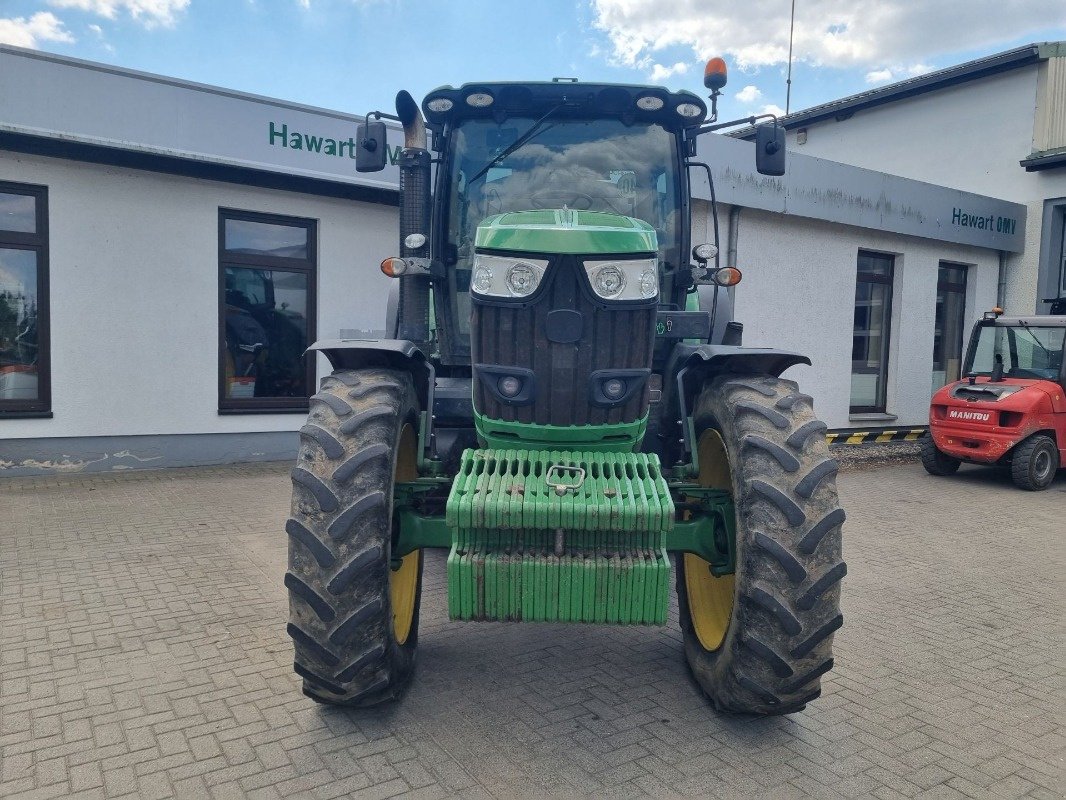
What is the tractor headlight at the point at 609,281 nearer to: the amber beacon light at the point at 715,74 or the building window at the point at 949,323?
the amber beacon light at the point at 715,74

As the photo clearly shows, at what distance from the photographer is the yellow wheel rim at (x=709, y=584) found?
382 cm

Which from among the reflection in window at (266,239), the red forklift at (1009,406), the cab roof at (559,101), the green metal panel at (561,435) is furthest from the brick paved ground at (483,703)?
the red forklift at (1009,406)

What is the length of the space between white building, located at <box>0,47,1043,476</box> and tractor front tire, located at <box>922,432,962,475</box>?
249cm

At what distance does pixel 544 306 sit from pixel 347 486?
1.08 meters

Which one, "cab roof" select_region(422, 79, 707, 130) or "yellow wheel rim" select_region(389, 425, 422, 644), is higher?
"cab roof" select_region(422, 79, 707, 130)

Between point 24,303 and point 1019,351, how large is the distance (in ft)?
38.3

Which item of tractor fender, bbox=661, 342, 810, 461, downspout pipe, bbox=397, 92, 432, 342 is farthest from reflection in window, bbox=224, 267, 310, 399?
tractor fender, bbox=661, 342, 810, 461

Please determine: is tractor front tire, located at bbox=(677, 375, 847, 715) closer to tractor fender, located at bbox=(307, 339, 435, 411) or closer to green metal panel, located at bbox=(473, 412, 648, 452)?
green metal panel, located at bbox=(473, 412, 648, 452)

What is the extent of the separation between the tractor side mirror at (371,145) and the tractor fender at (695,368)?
6.38 feet

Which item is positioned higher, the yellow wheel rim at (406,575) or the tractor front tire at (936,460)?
the yellow wheel rim at (406,575)

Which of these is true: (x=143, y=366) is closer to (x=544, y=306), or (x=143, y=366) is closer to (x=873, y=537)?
(x=544, y=306)

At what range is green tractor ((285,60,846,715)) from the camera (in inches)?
120

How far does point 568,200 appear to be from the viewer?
425 cm

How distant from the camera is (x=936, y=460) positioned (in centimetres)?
1062
